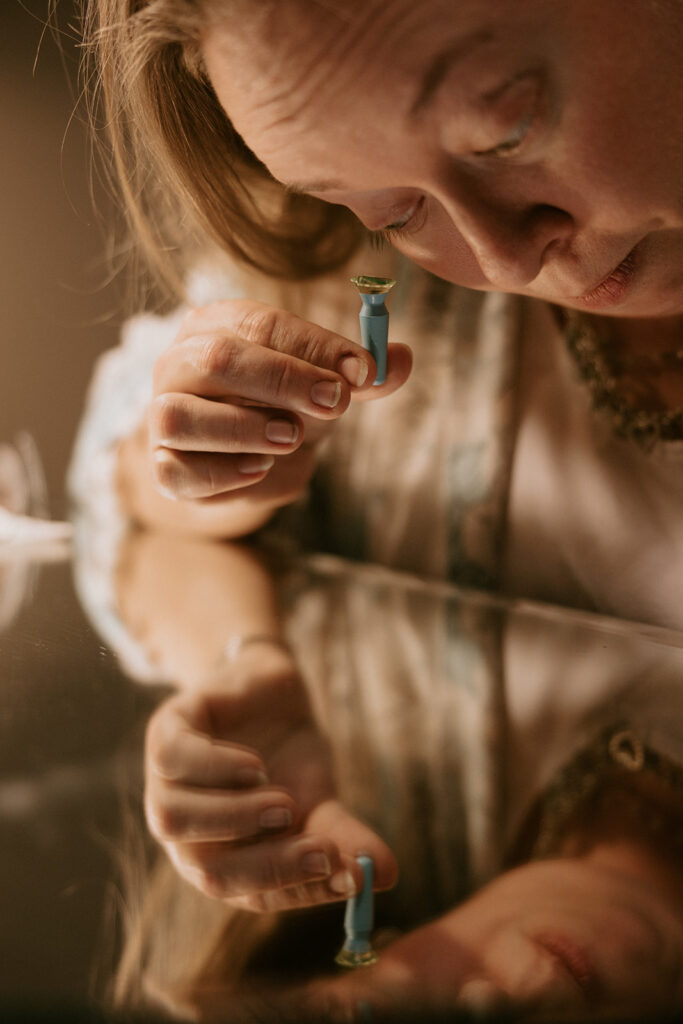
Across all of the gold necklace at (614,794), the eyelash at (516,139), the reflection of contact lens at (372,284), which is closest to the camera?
the gold necklace at (614,794)

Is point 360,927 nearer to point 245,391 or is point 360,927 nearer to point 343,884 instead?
point 343,884

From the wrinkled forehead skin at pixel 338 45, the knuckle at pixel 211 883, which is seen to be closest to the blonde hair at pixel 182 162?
the wrinkled forehead skin at pixel 338 45

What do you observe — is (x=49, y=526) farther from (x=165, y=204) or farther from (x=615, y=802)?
(x=615, y=802)

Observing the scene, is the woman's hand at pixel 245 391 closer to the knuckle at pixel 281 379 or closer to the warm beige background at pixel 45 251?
the knuckle at pixel 281 379

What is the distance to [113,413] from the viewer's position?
1335 millimetres

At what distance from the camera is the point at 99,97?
3.27 ft

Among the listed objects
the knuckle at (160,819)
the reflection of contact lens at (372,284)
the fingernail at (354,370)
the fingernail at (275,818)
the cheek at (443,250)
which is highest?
the cheek at (443,250)

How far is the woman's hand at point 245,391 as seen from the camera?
70 cm

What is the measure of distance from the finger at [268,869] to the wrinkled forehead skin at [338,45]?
390 millimetres

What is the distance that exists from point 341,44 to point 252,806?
1.35 ft

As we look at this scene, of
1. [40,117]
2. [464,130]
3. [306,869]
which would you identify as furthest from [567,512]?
[40,117]

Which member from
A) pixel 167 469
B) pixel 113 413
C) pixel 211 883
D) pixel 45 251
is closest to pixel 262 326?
pixel 167 469

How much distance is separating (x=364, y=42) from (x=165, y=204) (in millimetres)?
557

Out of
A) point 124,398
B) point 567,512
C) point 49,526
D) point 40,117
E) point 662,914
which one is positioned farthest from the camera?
point 49,526
